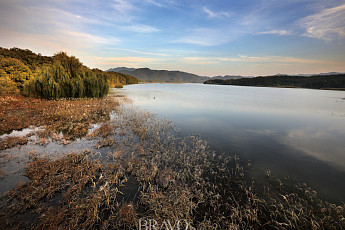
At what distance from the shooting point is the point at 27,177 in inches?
284

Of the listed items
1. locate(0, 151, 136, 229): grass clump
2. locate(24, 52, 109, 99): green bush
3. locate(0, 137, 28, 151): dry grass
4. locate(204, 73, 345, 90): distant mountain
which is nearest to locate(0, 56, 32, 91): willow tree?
locate(24, 52, 109, 99): green bush

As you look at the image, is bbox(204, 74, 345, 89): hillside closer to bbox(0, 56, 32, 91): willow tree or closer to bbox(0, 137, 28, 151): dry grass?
bbox(0, 137, 28, 151): dry grass

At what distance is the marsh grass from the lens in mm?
5277

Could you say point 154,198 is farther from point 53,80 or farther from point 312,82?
point 312,82

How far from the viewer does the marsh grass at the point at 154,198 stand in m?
5.28

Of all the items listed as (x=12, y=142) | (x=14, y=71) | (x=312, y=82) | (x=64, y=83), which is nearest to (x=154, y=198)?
(x=12, y=142)

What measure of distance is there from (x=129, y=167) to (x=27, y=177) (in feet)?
16.1

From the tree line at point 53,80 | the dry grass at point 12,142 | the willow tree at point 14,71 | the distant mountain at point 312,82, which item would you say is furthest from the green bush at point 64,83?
the distant mountain at point 312,82

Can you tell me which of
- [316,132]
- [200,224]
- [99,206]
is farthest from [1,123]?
[316,132]

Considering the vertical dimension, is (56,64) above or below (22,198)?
above

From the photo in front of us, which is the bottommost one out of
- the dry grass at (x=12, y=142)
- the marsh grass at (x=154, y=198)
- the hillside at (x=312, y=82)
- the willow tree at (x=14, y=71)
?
the marsh grass at (x=154, y=198)

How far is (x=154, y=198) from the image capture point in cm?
609

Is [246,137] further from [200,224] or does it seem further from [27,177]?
[27,177]

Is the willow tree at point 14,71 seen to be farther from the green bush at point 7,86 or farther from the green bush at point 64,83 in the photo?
the green bush at point 64,83
